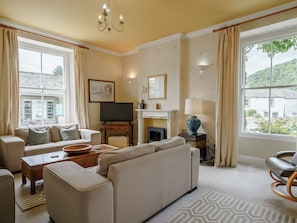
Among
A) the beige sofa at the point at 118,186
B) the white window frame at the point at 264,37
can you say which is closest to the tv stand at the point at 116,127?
the white window frame at the point at 264,37

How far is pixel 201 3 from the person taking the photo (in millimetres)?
3098

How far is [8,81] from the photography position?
12.4 feet

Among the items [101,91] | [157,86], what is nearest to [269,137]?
[157,86]

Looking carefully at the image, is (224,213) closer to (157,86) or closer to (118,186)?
(118,186)

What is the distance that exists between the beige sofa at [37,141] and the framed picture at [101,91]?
4.05 ft

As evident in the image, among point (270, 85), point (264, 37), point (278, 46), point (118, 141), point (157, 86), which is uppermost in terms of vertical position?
point (264, 37)

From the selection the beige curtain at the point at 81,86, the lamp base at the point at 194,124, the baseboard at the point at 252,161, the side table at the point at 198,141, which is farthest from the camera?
the beige curtain at the point at 81,86

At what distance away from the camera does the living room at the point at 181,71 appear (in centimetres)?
371

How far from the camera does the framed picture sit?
5.41 metres

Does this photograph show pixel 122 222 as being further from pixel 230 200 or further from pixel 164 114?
pixel 164 114

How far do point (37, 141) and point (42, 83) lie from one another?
160 cm

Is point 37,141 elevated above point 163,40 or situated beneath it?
situated beneath

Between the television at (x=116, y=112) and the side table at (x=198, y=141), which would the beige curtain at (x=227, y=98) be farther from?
the television at (x=116, y=112)

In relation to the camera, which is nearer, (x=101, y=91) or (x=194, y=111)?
(x=194, y=111)
